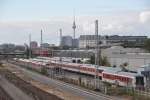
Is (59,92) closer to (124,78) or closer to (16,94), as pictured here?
(16,94)

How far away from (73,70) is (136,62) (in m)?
22.6

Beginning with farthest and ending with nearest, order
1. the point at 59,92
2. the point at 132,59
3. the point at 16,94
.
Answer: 1. the point at 132,59
2. the point at 59,92
3. the point at 16,94

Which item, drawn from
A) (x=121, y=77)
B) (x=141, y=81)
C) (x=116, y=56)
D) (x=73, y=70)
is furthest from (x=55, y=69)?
(x=141, y=81)

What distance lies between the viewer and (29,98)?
1740 inches

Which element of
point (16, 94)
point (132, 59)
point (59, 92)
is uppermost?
point (132, 59)


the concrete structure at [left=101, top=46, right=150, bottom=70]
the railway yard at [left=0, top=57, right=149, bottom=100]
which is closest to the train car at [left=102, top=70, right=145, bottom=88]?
the railway yard at [left=0, top=57, right=149, bottom=100]

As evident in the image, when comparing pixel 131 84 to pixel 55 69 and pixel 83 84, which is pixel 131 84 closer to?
pixel 83 84

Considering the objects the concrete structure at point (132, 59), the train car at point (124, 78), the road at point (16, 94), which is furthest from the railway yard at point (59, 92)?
the concrete structure at point (132, 59)

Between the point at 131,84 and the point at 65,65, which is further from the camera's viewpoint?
the point at 65,65

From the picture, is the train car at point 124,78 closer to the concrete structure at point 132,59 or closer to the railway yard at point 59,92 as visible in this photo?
the railway yard at point 59,92

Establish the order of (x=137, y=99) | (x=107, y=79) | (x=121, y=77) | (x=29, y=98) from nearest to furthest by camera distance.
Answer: (x=137, y=99) < (x=29, y=98) < (x=121, y=77) < (x=107, y=79)

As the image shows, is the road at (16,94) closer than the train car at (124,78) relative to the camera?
Yes

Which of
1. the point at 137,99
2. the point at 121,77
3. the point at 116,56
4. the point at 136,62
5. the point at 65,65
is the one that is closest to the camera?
the point at 137,99

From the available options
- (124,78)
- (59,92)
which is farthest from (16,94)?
(124,78)
